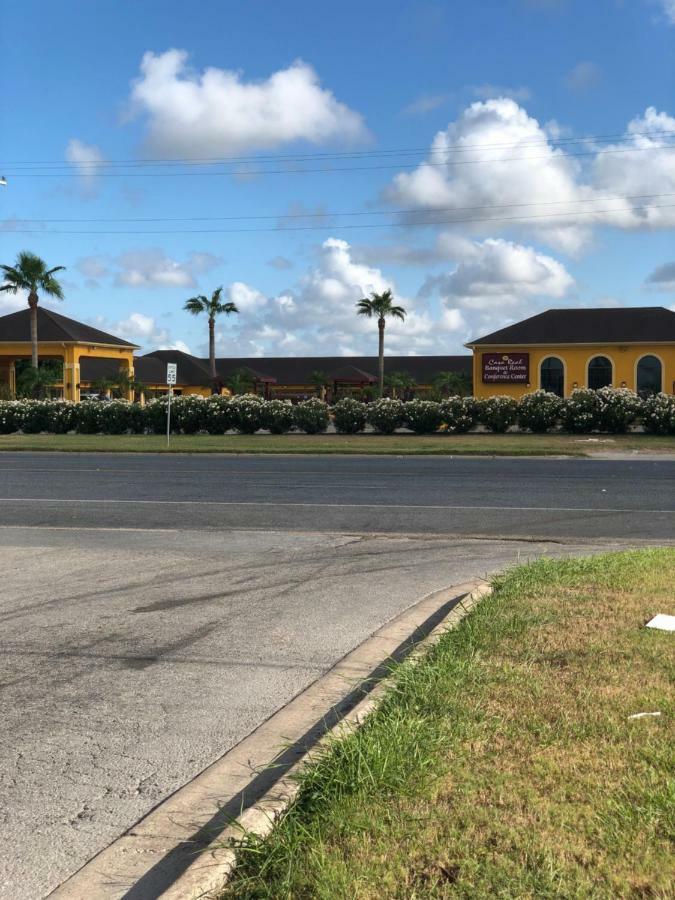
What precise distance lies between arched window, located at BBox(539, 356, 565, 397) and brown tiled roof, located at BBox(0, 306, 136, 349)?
89.2ft

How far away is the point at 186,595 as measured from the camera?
862cm

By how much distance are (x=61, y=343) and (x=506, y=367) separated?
88.3 feet

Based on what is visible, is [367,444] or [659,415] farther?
[659,415]

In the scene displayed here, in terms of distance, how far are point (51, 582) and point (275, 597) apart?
2.28 meters

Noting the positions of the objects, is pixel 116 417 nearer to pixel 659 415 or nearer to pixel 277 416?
pixel 277 416

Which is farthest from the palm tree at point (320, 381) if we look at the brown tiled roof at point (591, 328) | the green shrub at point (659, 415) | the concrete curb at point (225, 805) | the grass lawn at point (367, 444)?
the concrete curb at point (225, 805)

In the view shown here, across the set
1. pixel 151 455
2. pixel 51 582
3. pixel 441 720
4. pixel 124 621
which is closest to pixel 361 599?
pixel 124 621

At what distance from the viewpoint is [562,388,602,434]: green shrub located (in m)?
36.2

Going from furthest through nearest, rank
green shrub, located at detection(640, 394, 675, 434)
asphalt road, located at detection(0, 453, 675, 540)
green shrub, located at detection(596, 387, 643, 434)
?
green shrub, located at detection(596, 387, 643, 434) < green shrub, located at detection(640, 394, 675, 434) < asphalt road, located at detection(0, 453, 675, 540)

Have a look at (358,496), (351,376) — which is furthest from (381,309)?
(358,496)

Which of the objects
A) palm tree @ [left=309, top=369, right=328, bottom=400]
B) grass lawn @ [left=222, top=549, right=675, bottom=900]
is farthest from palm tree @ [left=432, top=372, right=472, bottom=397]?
grass lawn @ [left=222, top=549, right=675, bottom=900]

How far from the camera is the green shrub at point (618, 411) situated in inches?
1412

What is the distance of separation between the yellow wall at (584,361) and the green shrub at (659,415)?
16307 mm

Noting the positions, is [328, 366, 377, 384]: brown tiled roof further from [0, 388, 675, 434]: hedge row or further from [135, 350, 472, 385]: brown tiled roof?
[0, 388, 675, 434]: hedge row
